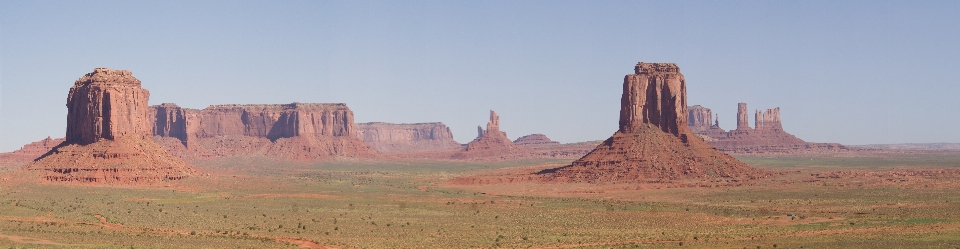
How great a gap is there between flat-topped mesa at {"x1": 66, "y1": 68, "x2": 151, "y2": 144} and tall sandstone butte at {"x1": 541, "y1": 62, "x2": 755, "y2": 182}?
142ft

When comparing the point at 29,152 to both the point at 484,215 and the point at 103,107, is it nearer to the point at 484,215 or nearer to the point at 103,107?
the point at 103,107

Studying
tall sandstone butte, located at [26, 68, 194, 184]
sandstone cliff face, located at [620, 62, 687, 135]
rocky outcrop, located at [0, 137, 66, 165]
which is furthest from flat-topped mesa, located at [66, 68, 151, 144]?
rocky outcrop, located at [0, 137, 66, 165]

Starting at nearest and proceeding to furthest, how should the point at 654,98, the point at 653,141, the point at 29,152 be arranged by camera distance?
the point at 653,141
the point at 654,98
the point at 29,152

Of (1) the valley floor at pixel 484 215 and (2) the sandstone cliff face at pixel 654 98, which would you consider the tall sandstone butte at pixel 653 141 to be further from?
(1) the valley floor at pixel 484 215

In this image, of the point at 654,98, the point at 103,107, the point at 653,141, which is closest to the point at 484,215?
the point at 103,107

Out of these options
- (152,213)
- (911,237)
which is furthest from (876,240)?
(152,213)

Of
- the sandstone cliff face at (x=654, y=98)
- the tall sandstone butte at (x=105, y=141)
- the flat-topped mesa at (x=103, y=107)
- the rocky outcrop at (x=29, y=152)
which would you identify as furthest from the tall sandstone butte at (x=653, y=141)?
the rocky outcrop at (x=29, y=152)

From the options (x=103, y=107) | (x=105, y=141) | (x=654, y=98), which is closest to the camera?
(x=103, y=107)

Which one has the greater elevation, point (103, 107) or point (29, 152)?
point (103, 107)

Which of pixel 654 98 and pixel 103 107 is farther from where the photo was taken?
pixel 654 98

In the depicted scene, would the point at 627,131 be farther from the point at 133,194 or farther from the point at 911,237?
the point at 911,237

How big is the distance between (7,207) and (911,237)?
5517 centimetres

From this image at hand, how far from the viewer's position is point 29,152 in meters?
172

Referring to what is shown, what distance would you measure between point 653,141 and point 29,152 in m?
94.3
